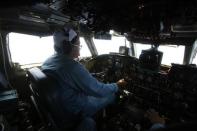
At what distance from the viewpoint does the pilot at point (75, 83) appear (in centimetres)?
209

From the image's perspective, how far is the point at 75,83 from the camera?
2121 millimetres

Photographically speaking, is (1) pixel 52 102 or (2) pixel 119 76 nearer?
(1) pixel 52 102

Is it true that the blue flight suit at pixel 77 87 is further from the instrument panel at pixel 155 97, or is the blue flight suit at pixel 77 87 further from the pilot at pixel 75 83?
the instrument panel at pixel 155 97

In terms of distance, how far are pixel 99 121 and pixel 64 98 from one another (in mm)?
621

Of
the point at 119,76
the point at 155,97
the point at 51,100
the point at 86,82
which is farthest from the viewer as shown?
the point at 119,76

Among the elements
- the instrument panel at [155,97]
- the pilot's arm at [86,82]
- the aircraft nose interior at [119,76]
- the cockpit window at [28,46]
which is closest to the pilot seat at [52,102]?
the aircraft nose interior at [119,76]

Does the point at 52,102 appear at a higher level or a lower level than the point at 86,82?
lower

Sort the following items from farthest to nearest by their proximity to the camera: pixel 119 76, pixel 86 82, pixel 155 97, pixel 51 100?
pixel 119 76 → pixel 155 97 → pixel 86 82 → pixel 51 100

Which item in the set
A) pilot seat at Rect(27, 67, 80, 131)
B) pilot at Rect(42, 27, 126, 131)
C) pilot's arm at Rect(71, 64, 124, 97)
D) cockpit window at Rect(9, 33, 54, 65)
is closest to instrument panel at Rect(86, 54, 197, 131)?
pilot at Rect(42, 27, 126, 131)

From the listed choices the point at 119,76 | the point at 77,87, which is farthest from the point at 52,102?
the point at 119,76

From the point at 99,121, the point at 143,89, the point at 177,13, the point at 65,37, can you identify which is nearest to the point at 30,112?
the point at 99,121

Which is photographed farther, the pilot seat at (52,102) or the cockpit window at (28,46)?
the cockpit window at (28,46)

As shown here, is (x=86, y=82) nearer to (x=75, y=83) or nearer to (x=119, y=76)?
(x=75, y=83)

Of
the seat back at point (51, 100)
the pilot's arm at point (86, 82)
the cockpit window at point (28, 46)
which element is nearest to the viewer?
the seat back at point (51, 100)
